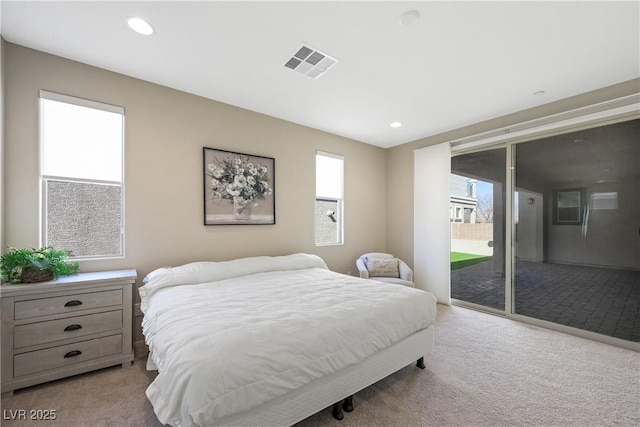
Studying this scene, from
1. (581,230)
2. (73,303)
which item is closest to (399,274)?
(581,230)

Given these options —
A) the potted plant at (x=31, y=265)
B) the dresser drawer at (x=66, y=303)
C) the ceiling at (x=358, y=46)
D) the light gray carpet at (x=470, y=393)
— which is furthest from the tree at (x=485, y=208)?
the potted plant at (x=31, y=265)

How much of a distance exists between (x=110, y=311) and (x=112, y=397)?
0.65m

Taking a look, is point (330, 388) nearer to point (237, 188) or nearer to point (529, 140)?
point (237, 188)

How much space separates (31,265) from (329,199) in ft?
11.1

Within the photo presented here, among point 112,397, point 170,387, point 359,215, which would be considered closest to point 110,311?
point 112,397

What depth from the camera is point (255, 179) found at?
343 centimetres

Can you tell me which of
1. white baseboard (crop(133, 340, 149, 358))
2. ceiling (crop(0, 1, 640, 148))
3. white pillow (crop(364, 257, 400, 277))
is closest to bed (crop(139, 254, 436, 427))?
white baseboard (crop(133, 340, 149, 358))

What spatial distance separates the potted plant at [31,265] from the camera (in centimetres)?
197

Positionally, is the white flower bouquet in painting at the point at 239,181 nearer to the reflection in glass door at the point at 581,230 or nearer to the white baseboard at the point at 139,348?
the white baseboard at the point at 139,348

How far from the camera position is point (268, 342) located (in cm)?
140

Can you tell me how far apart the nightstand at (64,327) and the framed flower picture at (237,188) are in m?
1.14

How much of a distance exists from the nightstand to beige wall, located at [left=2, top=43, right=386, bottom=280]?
390 mm

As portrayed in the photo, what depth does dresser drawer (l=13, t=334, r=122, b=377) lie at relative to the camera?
1938mm

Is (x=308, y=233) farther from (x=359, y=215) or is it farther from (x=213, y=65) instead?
(x=213, y=65)
